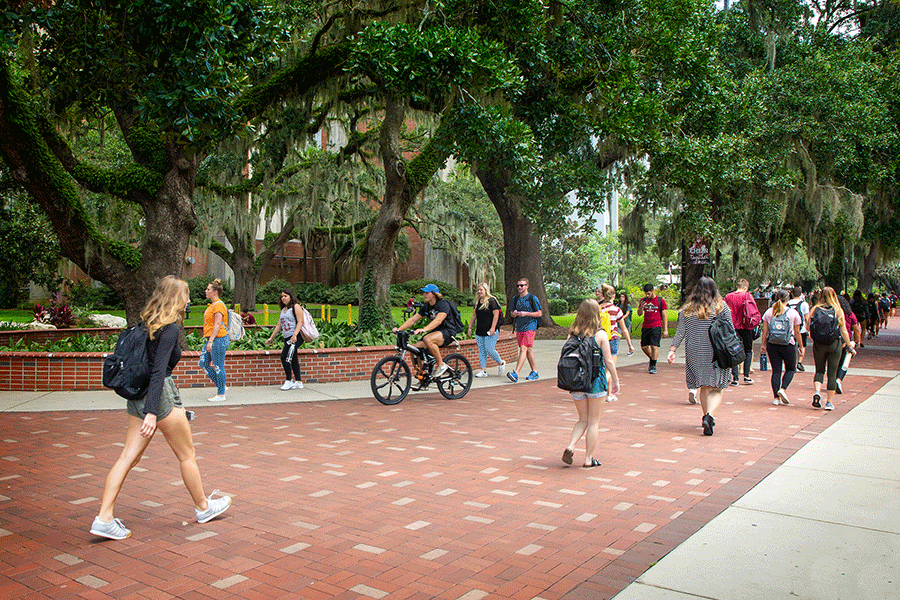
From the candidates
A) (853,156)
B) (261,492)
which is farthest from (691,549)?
(853,156)

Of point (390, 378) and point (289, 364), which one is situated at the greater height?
point (289, 364)

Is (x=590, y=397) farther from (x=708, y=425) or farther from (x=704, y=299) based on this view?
(x=704, y=299)

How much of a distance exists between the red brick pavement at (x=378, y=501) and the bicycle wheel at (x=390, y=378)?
2.15ft

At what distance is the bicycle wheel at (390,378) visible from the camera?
10.4 meters

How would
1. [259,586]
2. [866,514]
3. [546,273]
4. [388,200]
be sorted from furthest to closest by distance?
[546,273]
[388,200]
[866,514]
[259,586]

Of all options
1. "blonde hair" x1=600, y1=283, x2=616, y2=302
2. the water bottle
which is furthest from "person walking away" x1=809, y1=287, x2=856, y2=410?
the water bottle

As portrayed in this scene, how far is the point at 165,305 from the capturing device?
4.89 meters

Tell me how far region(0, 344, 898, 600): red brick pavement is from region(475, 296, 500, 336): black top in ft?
9.89

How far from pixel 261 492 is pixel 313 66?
1053 cm

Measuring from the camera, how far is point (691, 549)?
4.66 m

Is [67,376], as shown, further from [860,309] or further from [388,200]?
[860,309]

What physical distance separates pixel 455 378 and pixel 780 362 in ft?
15.9

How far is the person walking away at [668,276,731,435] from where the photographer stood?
829 cm

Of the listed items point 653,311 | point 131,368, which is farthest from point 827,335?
point 131,368
